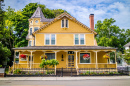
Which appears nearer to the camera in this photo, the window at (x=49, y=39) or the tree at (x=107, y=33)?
the window at (x=49, y=39)

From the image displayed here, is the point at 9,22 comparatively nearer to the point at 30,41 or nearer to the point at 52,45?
the point at 30,41

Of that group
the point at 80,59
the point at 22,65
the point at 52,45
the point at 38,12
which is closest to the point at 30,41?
the point at 38,12

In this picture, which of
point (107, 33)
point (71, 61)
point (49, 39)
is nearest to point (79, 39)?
point (71, 61)

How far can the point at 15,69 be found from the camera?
20.2 meters

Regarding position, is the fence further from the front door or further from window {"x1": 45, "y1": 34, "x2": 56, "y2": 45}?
window {"x1": 45, "y1": 34, "x2": 56, "y2": 45}

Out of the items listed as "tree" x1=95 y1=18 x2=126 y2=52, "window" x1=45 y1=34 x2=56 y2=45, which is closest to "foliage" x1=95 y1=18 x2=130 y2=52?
"tree" x1=95 y1=18 x2=126 y2=52

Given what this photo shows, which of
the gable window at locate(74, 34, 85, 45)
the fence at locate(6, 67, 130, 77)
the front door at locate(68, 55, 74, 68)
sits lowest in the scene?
the fence at locate(6, 67, 130, 77)

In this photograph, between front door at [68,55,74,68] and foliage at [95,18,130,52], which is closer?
front door at [68,55,74,68]

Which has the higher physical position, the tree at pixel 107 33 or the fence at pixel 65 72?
the tree at pixel 107 33

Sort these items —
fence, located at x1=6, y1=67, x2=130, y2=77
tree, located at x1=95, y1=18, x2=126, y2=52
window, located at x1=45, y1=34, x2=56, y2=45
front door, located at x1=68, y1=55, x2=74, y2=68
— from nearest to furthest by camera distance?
fence, located at x1=6, y1=67, x2=130, y2=77, front door, located at x1=68, y1=55, x2=74, y2=68, window, located at x1=45, y1=34, x2=56, y2=45, tree, located at x1=95, y1=18, x2=126, y2=52

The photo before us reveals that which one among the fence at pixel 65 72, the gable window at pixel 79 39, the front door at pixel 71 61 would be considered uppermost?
the gable window at pixel 79 39

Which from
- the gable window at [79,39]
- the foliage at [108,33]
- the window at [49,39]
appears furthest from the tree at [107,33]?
the window at [49,39]

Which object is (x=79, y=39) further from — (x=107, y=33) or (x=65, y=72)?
(x=107, y=33)

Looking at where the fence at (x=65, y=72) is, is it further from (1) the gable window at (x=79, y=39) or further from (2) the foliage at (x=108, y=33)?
(2) the foliage at (x=108, y=33)
